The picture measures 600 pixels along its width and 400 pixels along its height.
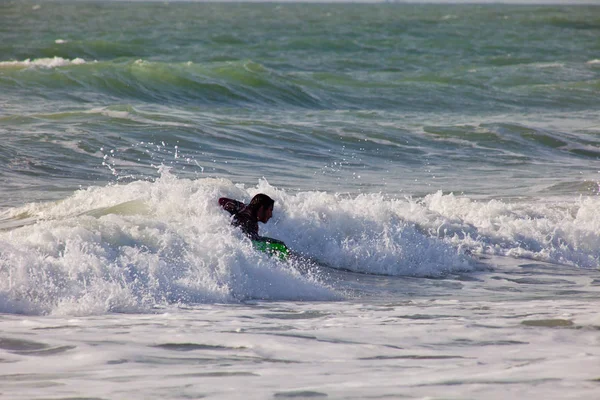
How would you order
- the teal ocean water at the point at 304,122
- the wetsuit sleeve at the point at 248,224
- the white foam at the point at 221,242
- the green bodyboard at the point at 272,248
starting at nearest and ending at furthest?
the white foam at the point at 221,242 → the green bodyboard at the point at 272,248 → the wetsuit sleeve at the point at 248,224 → the teal ocean water at the point at 304,122

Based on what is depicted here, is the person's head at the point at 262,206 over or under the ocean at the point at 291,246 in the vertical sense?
over

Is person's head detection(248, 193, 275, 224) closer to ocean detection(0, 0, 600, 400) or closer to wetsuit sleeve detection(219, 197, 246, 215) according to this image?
ocean detection(0, 0, 600, 400)

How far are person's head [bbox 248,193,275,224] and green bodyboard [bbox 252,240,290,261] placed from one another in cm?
24

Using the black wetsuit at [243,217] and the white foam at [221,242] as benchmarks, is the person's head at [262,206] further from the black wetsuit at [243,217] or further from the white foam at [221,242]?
the white foam at [221,242]

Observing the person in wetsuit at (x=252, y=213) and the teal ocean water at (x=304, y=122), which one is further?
the teal ocean water at (x=304, y=122)

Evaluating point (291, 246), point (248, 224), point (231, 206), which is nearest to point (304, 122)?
point (291, 246)

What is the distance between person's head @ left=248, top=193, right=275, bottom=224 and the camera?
27.8ft

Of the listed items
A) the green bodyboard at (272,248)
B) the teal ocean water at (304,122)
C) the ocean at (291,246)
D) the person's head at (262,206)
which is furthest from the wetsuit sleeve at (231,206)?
the teal ocean water at (304,122)

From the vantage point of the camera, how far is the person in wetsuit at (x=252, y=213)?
8508 millimetres

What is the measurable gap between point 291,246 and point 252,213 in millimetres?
1456

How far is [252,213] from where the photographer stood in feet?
28.4

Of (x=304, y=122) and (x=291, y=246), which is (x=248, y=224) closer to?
(x=291, y=246)

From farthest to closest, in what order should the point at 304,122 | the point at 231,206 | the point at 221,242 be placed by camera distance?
the point at 304,122 → the point at 231,206 → the point at 221,242

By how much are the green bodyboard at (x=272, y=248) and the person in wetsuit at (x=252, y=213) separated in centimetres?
6
